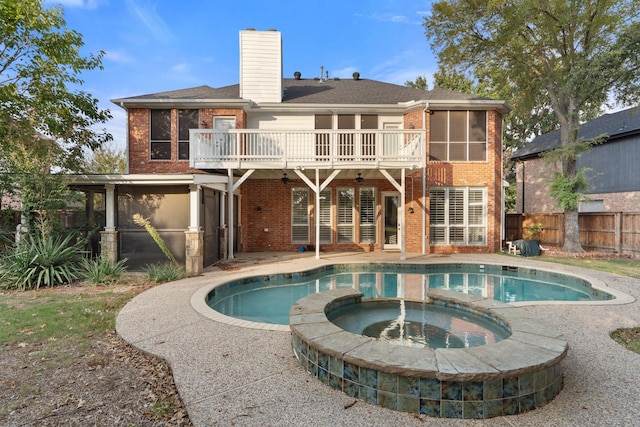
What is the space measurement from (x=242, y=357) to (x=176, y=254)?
586 cm

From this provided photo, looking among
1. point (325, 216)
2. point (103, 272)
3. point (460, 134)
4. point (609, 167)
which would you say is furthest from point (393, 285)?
point (609, 167)

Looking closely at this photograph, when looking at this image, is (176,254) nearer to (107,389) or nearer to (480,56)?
(107,389)

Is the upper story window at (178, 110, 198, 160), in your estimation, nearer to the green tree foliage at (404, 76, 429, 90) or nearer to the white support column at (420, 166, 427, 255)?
the white support column at (420, 166, 427, 255)

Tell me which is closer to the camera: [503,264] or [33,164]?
[33,164]

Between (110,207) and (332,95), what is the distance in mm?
9379

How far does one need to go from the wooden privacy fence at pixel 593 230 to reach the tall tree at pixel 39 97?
16.8 m

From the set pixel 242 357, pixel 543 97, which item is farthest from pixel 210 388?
pixel 543 97

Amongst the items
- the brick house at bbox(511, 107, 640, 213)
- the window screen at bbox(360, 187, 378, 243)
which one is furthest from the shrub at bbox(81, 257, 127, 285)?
the brick house at bbox(511, 107, 640, 213)

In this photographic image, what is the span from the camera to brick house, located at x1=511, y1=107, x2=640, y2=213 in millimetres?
14906

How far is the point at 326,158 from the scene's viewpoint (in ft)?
34.3

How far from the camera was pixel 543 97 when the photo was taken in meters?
13.9

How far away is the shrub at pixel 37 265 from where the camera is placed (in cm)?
664

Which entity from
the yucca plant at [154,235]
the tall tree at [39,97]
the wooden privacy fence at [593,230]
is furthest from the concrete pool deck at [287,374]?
the wooden privacy fence at [593,230]

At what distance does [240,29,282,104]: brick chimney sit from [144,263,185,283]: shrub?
7.80 metres
